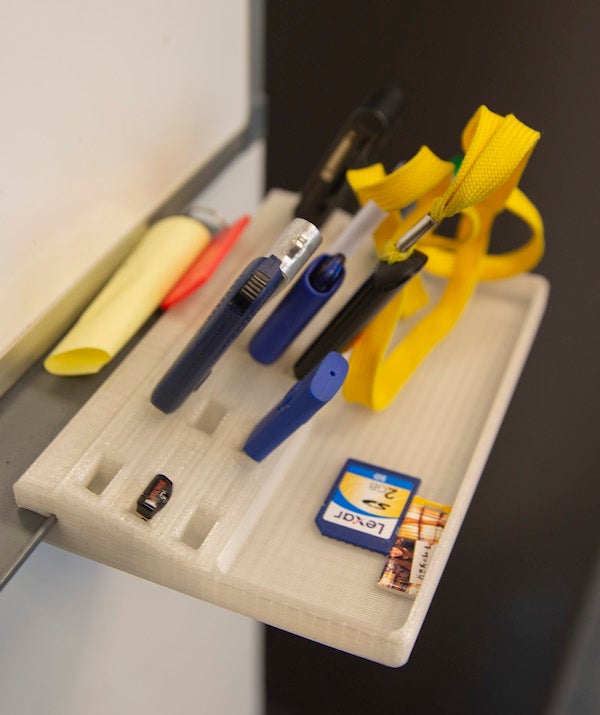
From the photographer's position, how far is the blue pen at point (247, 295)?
37cm

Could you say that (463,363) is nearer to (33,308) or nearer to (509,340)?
(509,340)

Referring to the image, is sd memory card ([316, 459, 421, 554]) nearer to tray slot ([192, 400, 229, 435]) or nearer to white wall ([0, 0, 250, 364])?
tray slot ([192, 400, 229, 435])

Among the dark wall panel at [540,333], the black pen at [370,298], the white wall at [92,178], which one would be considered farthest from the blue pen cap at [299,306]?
the dark wall panel at [540,333]

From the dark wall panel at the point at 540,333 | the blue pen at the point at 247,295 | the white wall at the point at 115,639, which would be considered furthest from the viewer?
the dark wall panel at the point at 540,333

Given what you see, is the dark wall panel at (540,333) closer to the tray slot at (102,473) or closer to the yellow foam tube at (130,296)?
the yellow foam tube at (130,296)

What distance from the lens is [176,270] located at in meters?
0.52

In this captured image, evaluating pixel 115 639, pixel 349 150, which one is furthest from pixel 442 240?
pixel 115 639

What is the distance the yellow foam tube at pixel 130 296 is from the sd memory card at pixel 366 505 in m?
0.14

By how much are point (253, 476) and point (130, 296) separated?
0.44 ft

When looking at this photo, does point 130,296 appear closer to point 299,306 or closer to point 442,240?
point 299,306

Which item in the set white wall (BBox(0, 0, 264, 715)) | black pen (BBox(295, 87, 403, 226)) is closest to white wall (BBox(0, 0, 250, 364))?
white wall (BBox(0, 0, 264, 715))

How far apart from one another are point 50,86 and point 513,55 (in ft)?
1.14

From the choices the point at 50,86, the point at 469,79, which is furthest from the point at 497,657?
the point at 50,86

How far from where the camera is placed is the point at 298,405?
1.27 ft
